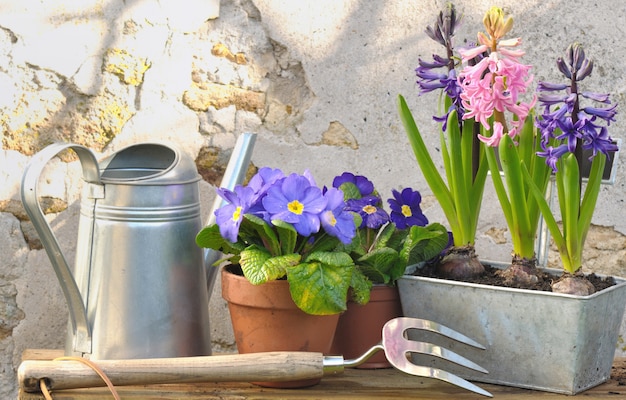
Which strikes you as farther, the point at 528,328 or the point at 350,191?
the point at 350,191

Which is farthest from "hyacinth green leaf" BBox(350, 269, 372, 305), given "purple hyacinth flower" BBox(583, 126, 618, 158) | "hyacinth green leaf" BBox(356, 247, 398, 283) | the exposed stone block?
the exposed stone block

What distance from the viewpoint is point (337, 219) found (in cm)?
117

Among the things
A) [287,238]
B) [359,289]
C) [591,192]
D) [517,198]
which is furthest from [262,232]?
[591,192]

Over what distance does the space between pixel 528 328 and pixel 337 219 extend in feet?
1.00

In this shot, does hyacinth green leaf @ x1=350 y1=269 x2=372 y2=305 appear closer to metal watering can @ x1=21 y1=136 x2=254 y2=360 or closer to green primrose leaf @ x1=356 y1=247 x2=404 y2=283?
green primrose leaf @ x1=356 y1=247 x2=404 y2=283

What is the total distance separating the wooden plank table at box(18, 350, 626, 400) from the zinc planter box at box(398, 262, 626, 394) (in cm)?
2

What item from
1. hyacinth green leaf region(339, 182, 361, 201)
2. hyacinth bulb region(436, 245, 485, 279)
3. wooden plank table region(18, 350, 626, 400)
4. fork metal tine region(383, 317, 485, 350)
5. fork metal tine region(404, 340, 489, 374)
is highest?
hyacinth green leaf region(339, 182, 361, 201)

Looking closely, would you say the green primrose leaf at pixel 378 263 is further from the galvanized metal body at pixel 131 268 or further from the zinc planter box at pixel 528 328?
the galvanized metal body at pixel 131 268

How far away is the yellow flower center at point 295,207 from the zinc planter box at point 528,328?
21cm

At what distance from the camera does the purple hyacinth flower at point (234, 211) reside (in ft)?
3.77

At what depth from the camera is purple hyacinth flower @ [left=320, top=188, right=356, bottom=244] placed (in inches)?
45.4

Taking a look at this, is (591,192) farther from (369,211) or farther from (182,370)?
(182,370)

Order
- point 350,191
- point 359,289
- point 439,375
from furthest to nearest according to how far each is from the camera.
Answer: point 350,191 < point 359,289 < point 439,375

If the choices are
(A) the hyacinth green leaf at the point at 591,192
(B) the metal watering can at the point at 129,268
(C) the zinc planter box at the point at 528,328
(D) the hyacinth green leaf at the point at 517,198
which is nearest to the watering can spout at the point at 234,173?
(B) the metal watering can at the point at 129,268
